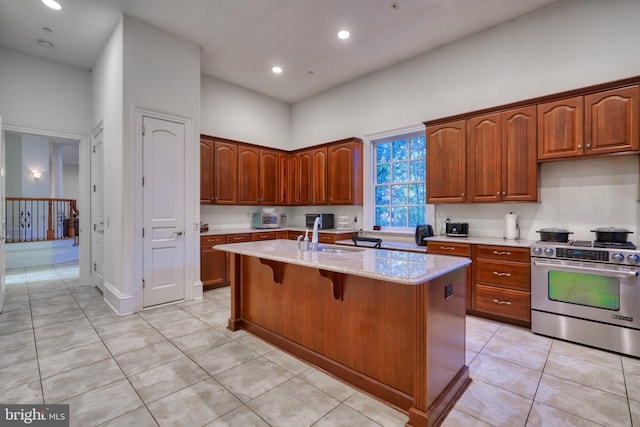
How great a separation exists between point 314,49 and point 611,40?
3.41 meters

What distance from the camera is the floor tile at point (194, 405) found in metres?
1.84

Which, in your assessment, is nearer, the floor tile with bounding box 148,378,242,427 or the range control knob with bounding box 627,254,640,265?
the floor tile with bounding box 148,378,242,427

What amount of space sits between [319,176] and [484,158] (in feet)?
9.16

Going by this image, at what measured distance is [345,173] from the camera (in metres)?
5.21

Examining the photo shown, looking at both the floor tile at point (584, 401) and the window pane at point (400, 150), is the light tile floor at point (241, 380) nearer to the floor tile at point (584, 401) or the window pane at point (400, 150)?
the floor tile at point (584, 401)

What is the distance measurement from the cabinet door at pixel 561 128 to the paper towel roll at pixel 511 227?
2.44 ft

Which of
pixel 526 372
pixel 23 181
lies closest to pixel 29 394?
pixel 526 372

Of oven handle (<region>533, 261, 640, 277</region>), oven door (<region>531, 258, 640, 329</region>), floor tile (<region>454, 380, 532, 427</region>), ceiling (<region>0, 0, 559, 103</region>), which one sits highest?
ceiling (<region>0, 0, 559, 103</region>)

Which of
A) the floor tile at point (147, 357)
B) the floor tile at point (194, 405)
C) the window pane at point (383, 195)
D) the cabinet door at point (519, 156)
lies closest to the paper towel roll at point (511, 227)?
the cabinet door at point (519, 156)

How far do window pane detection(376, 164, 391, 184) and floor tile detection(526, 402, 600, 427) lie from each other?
3717mm

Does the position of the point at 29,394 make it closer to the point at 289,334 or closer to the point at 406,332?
the point at 289,334

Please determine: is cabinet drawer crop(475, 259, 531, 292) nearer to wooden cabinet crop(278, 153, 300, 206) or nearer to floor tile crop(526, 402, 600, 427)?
floor tile crop(526, 402, 600, 427)

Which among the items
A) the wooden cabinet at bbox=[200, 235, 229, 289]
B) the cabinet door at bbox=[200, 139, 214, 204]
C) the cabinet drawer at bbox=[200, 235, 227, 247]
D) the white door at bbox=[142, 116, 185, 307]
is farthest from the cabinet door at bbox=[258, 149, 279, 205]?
the white door at bbox=[142, 116, 185, 307]
